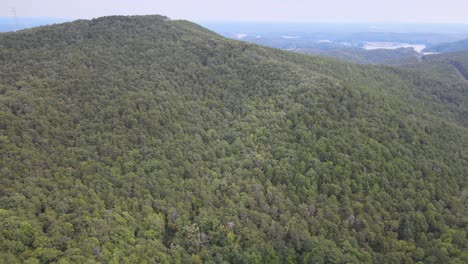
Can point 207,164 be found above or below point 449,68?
below

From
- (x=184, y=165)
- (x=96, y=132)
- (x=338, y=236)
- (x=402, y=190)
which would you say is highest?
(x=96, y=132)

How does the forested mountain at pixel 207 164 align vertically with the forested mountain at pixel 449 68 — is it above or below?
below

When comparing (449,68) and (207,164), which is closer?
(207,164)

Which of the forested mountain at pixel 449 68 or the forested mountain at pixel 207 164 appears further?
the forested mountain at pixel 449 68

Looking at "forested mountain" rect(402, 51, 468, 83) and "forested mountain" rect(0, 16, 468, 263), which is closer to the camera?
"forested mountain" rect(0, 16, 468, 263)

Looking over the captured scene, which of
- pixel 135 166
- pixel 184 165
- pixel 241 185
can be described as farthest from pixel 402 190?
pixel 135 166

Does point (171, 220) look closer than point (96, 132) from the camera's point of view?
Yes

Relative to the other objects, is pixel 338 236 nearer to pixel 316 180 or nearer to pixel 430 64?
pixel 316 180

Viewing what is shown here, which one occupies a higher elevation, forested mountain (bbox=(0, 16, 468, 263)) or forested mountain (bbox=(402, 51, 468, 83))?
forested mountain (bbox=(402, 51, 468, 83))
